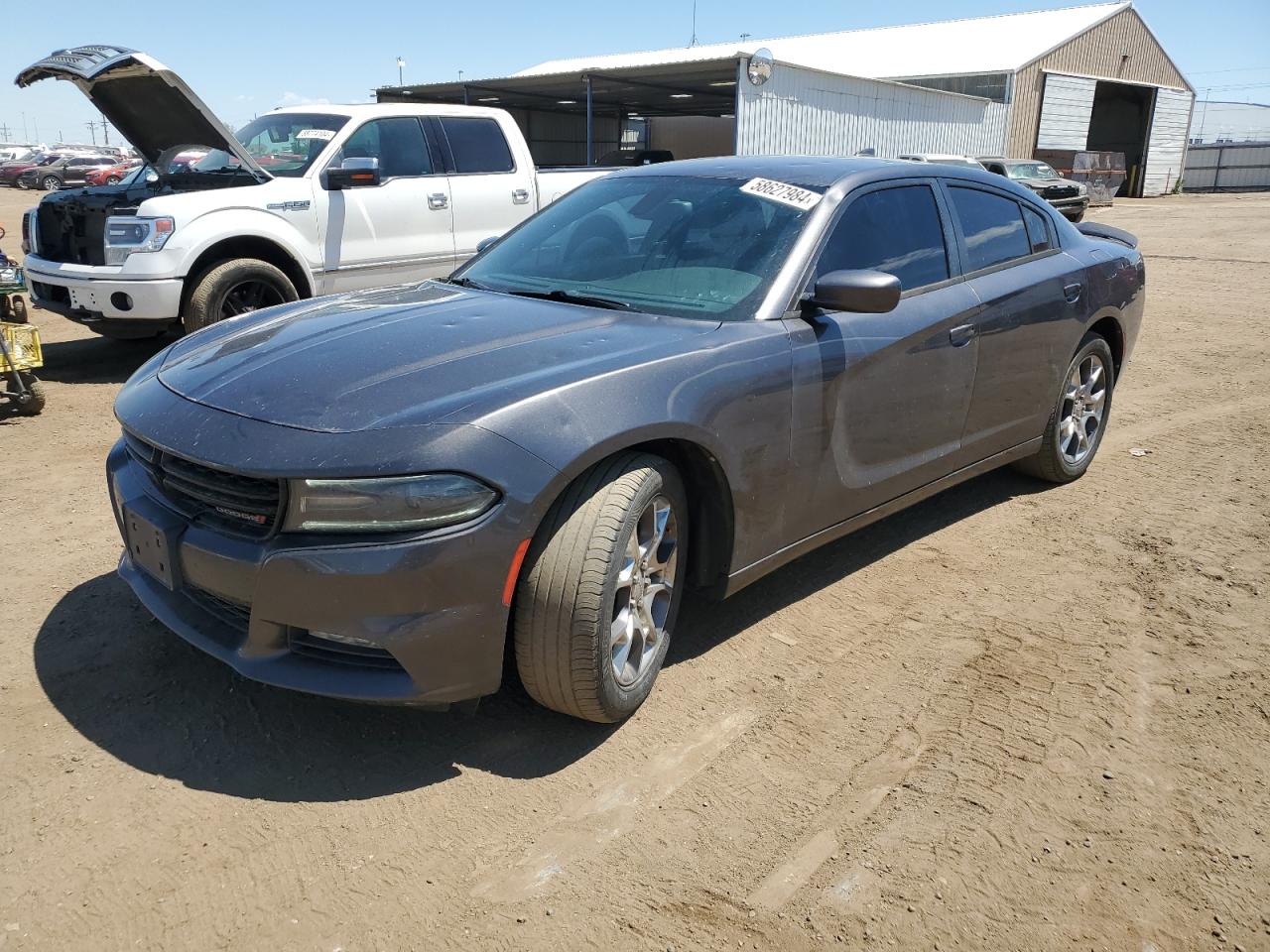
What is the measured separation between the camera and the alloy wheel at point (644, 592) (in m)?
2.84

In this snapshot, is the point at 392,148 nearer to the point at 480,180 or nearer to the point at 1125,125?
the point at 480,180

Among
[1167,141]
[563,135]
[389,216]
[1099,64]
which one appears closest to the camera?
[389,216]

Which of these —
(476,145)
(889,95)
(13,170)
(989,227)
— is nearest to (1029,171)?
(889,95)

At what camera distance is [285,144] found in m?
7.95

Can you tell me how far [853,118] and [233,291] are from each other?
65.5 ft

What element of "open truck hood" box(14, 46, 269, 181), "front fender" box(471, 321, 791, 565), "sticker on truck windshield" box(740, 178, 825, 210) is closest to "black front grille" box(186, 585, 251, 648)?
"front fender" box(471, 321, 791, 565)

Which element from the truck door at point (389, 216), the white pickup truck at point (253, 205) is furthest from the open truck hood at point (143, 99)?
the truck door at point (389, 216)

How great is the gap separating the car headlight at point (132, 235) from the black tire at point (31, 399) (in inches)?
44.5

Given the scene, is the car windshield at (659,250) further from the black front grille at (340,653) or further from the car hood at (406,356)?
the black front grille at (340,653)

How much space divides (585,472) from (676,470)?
39cm

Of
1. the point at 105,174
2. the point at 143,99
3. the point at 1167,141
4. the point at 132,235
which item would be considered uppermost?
the point at 1167,141

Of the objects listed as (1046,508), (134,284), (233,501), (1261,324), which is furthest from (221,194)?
(1261,324)

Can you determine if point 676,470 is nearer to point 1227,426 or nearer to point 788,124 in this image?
point 1227,426

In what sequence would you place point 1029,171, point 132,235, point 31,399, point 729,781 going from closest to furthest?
point 729,781
point 31,399
point 132,235
point 1029,171
